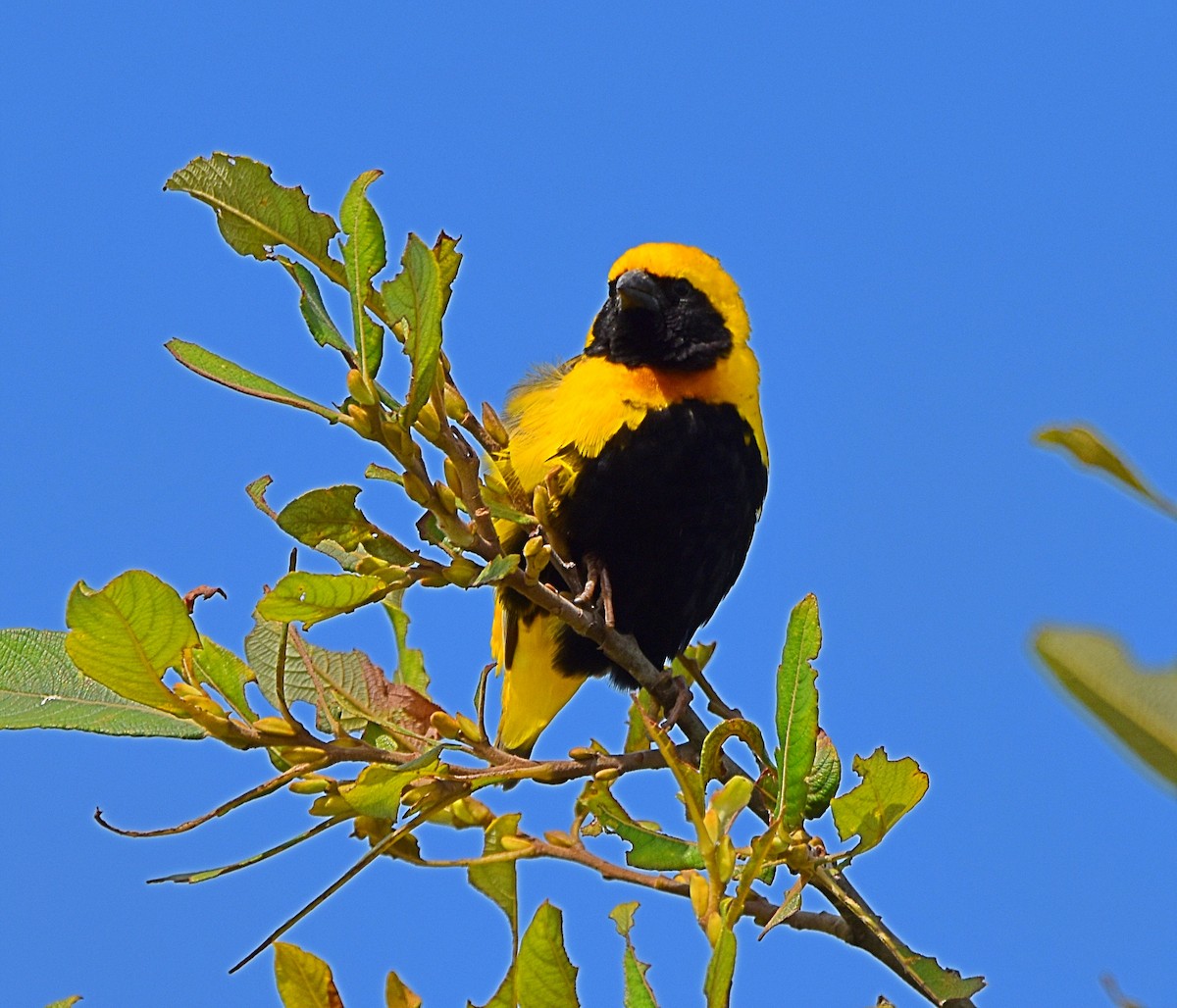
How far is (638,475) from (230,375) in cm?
161

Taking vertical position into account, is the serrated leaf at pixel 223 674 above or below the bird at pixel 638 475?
below

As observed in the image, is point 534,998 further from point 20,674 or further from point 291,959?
point 20,674

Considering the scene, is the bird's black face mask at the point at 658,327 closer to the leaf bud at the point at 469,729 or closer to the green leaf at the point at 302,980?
the leaf bud at the point at 469,729

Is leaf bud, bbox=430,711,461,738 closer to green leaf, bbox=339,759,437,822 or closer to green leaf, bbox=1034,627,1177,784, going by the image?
green leaf, bbox=339,759,437,822

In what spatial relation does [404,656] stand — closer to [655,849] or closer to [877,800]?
[655,849]

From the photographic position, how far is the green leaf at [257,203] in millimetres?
1835

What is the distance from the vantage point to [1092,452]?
0.75 metres

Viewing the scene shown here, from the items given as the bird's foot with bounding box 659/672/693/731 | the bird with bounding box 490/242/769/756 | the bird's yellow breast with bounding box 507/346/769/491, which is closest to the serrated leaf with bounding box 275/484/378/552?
the bird's foot with bounding box 659/672/693/731

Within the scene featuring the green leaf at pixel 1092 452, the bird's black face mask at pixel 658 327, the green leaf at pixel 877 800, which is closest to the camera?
the green leaf at pixel 1092 452

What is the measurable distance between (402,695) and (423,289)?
805 mm

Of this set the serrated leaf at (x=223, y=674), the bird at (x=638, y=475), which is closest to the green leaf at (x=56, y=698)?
the serrated leaf at (x=223, y=674)

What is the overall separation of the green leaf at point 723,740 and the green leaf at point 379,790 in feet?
1.18

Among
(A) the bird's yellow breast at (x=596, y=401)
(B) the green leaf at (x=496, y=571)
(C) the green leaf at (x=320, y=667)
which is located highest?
(A) the bird's yellow breast at (x=596, y=401)

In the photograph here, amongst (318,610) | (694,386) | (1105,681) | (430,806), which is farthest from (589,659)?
(1105,681)
